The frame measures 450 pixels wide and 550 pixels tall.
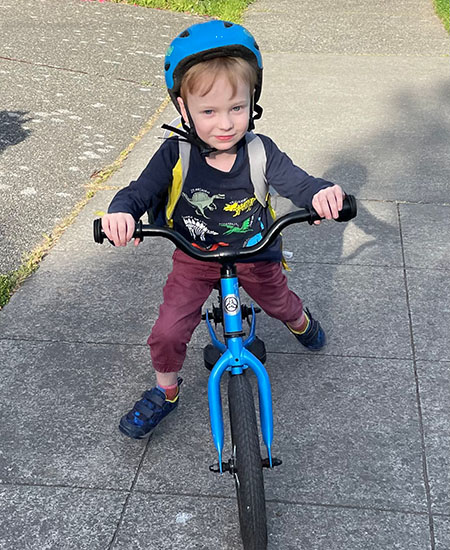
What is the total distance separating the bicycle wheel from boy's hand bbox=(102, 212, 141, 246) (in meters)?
0.62

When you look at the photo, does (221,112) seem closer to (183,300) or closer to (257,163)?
(257,163)

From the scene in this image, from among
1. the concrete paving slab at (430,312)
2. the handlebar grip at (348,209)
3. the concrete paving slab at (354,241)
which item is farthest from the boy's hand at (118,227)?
the concrete paving slab at (354,241)

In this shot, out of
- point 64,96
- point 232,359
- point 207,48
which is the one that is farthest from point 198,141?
point 64,96

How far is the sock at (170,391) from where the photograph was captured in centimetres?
338

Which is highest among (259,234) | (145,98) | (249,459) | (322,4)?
(259,234)

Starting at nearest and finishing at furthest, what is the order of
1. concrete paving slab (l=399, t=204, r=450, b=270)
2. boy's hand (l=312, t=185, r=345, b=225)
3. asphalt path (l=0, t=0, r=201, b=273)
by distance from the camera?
boy's hand (l=312, t=185, r=345, b=225) < concrete paving slab (l=399, t=204, r=450, b=270) < asphalt path (l=0, t=0, r=201, b=273)

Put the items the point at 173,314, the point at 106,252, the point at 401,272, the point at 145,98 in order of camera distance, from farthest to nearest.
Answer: the point at 145,98
the point at 106,252
the point at 401,272
the point at 173,314

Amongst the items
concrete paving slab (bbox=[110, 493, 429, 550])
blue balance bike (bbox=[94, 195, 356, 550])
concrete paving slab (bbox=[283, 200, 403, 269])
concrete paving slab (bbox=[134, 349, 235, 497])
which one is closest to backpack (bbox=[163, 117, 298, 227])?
blue balance bike (bbox=[94, 195, 356, 550])

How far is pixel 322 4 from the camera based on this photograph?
41.4 ft

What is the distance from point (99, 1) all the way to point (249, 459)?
11.1 m

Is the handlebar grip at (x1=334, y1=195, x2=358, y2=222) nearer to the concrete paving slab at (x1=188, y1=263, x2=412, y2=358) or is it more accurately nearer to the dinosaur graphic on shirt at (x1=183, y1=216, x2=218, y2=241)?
the dinosaur graphic on shirt at (x1=183, y1=216, x2=218, y2=241)

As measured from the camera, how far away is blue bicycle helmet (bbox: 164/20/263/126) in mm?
2707

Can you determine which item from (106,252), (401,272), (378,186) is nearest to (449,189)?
(378,186)

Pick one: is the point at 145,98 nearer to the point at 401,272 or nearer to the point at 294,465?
the point at 401,272
